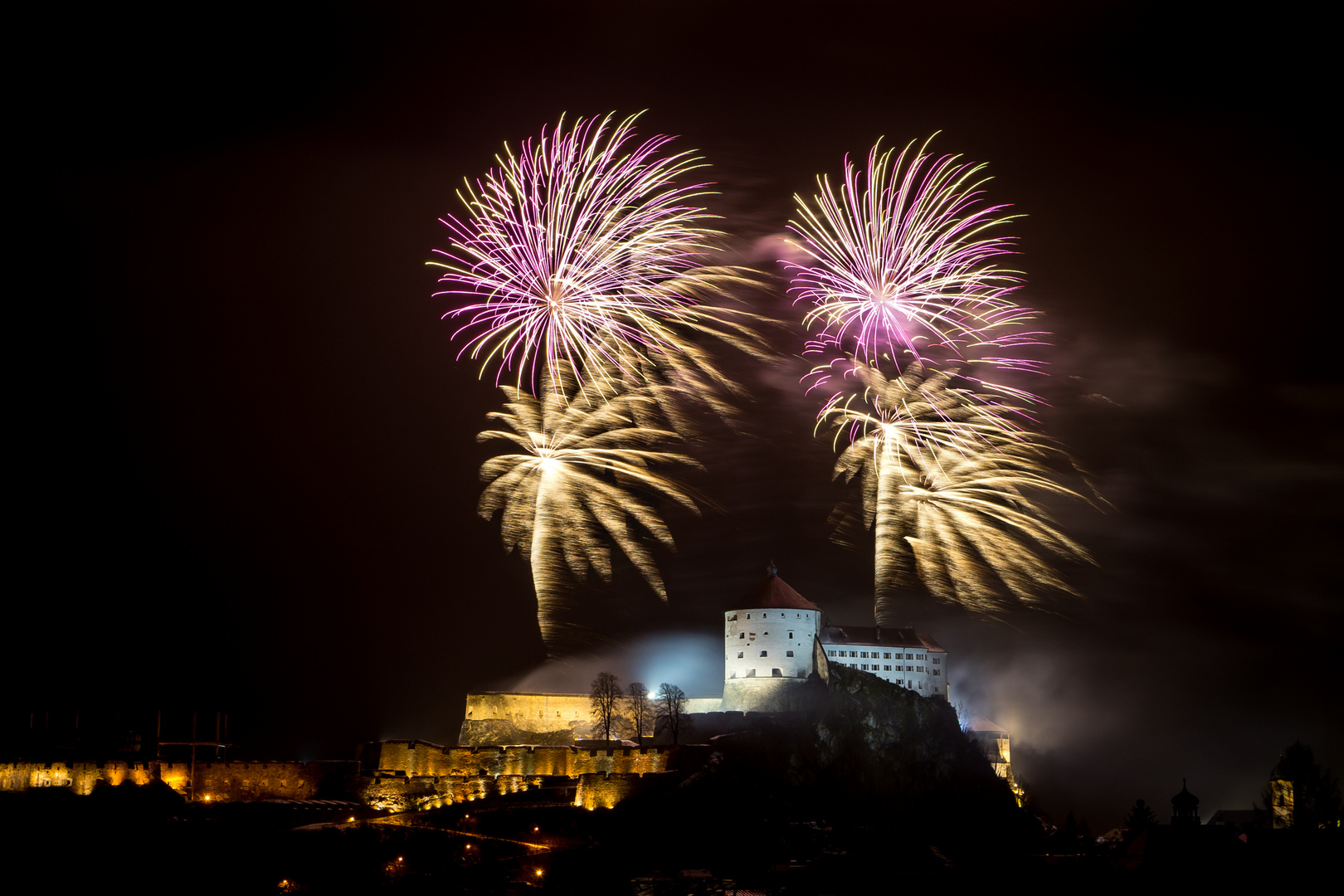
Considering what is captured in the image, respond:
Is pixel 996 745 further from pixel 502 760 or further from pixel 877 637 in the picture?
pixel 502 760

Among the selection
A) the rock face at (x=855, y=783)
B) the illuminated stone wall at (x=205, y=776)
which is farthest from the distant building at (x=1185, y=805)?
the illuminated stone wall at (x=205, y=776)

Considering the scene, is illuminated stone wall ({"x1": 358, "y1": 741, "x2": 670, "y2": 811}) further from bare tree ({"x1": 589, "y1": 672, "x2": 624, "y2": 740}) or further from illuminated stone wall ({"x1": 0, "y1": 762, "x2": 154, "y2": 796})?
illuminated stone wall ({"x1": 0, "y1": 762, "x2": 154, "y2": 796})

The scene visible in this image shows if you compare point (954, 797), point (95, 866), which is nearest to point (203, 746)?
point (95, 866)

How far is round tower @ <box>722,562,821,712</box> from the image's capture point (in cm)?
6606

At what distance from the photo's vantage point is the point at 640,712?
65125 millimetres

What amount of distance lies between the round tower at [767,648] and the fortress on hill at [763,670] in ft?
0.14

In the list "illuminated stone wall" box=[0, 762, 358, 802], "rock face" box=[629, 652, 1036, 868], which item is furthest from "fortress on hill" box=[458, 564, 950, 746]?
"illuminated stone wall" box=[0, 762, 358, 802]

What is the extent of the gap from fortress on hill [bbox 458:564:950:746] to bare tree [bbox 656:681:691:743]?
2.11 ft

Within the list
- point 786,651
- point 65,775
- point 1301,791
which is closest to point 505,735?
point 786,651

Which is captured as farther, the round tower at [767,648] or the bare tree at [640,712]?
the round tower at [767,648]

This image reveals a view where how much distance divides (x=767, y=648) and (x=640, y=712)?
7497 millimetres

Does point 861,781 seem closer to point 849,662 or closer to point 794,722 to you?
point 794,722

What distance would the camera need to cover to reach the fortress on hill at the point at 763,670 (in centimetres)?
6400

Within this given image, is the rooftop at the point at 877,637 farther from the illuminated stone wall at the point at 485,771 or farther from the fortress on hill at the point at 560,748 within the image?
the illuminated stone wall at the point at 485,771
